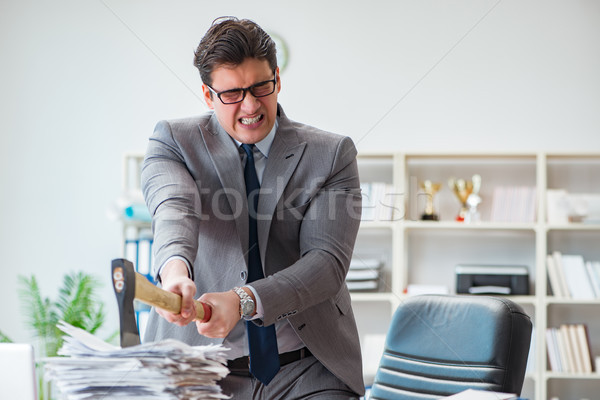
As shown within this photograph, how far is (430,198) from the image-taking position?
4.03 m

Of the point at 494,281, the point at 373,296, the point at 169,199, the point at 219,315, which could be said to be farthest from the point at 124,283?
the point at 494,281

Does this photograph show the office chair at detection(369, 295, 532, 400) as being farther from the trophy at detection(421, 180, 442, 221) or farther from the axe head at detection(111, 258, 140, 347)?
the trophy at detection(421, 180, 442, 221)

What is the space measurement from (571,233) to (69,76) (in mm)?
3299

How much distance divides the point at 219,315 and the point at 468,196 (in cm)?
305

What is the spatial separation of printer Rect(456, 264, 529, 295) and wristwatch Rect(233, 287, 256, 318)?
2.72m

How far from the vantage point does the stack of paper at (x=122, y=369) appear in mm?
958

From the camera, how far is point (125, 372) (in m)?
0.98

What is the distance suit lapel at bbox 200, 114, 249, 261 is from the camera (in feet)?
5.02

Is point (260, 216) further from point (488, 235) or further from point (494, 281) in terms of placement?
point (488, 235)

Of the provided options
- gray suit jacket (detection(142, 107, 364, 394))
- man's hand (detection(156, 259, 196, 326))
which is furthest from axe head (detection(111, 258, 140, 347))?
gray suit jacket (detection(142, 107, 364, 394))

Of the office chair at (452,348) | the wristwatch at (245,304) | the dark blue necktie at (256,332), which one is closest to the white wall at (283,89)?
the office chair at (452,348)

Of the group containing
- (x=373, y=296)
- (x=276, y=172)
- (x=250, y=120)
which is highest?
(x=250, y=120)

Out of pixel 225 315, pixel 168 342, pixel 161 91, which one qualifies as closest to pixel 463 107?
pixel 161 91

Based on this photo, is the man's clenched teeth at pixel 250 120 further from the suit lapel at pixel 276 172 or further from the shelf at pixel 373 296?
the shelf at pixel 373 296
